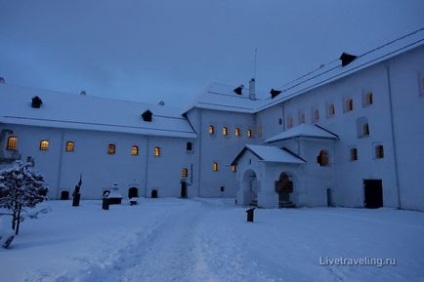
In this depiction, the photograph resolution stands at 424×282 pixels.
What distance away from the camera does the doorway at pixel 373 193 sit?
23125 mm

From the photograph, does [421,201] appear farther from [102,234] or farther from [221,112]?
[221,112]

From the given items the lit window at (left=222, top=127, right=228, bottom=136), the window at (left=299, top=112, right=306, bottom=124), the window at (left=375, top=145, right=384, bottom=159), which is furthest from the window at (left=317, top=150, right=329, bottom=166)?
the lit window at (left=222, top=127, right=228, bottom=136)

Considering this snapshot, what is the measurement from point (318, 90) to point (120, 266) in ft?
89.5

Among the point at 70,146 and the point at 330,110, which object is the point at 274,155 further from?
the point at 70,146

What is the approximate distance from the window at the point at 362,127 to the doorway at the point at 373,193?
402cm

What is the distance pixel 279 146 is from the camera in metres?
29.3

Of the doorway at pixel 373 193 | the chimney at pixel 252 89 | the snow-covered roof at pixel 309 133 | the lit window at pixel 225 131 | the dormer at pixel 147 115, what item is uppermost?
the chimney at pixel 252 89

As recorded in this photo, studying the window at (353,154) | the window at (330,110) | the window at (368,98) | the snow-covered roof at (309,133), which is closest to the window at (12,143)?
the snow-covered roof at (309,133)

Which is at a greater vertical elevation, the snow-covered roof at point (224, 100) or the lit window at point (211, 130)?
the snow-covered roof at point (224, 100)

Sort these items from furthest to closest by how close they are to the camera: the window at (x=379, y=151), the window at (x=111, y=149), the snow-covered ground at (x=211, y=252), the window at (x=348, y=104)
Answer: the window at (x=111, y=149)
the window at (x=348, y=104)
the window at (x=379, y=151)
the snow-covered ground at (x=211, y=252)

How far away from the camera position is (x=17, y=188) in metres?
10.5

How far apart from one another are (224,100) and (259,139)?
7.39 metres

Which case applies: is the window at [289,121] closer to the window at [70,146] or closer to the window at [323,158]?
the window at [323,158]

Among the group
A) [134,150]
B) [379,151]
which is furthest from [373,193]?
[134,150]
